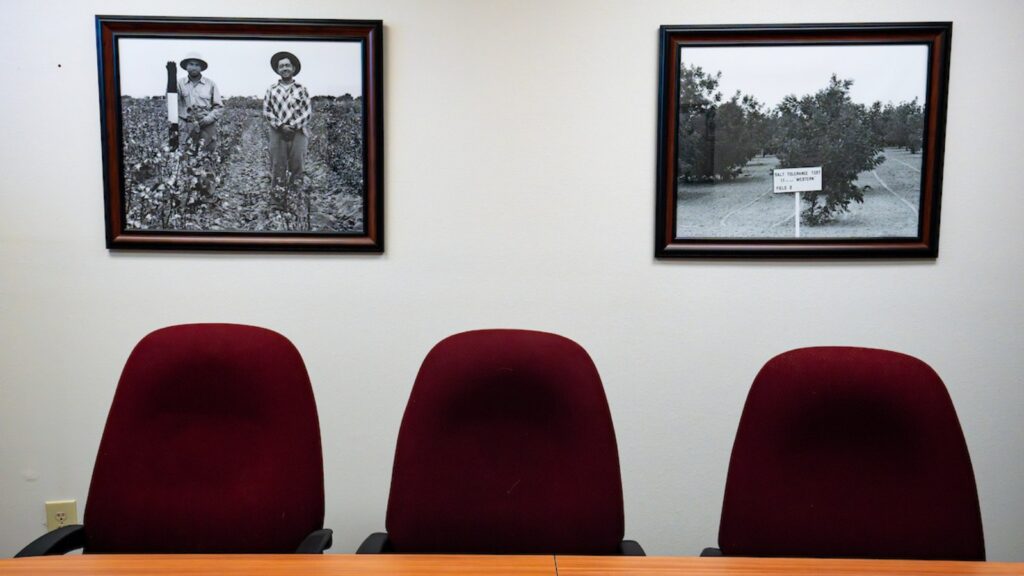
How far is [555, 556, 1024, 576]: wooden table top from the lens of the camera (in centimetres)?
97

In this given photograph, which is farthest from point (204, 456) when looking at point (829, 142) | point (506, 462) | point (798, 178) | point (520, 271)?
point (829, 142)

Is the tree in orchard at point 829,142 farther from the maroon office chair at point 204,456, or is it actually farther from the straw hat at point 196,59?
the straw hat at point 196,59

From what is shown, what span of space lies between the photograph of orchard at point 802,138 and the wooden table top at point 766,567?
114 centimetres

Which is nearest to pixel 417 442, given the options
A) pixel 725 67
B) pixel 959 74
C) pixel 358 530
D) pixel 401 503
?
pixel 401 503

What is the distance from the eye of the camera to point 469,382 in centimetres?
124

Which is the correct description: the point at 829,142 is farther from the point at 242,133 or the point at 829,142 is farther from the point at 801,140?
the point at 242,133

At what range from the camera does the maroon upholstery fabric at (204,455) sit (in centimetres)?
124

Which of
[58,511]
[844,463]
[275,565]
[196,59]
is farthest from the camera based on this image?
[58,511]

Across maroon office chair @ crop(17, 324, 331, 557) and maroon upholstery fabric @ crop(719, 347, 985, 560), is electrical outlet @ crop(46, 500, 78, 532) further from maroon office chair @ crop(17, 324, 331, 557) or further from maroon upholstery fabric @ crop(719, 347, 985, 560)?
maroon upholstery fabric @ crop(719, 347, 985, 560)

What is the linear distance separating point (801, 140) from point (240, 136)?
173 cm

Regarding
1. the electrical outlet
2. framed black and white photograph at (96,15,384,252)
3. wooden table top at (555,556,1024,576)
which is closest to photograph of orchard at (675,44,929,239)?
framed black and white photograph at (96,15,384,252)

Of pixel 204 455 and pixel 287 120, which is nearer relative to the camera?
pixel 204 455

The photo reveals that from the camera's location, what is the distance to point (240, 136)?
6.33 feet

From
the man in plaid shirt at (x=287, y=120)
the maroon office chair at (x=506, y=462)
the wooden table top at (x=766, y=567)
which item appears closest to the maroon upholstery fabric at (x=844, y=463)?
the wooden table top at (x=766, y=567)
